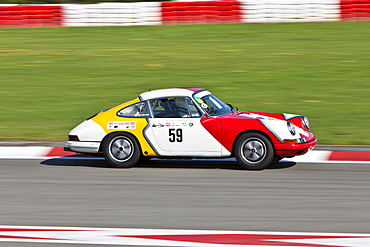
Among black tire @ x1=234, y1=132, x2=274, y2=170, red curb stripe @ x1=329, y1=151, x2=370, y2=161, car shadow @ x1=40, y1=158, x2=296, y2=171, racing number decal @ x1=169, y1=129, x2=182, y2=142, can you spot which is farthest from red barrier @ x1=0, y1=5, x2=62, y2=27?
black tire @ x1=234, y1=132, x2=274, y2=170

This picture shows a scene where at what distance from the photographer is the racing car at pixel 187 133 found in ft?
27.9

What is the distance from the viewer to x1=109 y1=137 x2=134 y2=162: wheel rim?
8969 millimetres

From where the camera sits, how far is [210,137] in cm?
864

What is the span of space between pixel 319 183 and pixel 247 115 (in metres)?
1.59

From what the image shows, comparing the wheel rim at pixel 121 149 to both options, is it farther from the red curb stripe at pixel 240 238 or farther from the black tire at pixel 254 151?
the red curb stripe at pixel 240 238

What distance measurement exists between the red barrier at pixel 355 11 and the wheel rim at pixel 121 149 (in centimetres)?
1530

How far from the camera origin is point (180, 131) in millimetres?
8711

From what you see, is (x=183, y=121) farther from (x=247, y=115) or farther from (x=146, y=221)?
(x=146, y=221)

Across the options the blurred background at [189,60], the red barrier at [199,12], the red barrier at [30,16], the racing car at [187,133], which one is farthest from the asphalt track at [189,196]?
the red barrier at [30,16]

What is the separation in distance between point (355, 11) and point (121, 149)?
15730 millimetres

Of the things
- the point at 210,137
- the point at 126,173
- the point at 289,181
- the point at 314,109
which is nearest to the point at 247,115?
the point at 210,137

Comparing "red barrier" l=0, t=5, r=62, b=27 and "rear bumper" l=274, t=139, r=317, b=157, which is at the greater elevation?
"red barrier" l=0, t=5, r=62, b=27

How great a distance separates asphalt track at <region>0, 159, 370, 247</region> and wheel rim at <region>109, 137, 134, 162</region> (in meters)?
0.21

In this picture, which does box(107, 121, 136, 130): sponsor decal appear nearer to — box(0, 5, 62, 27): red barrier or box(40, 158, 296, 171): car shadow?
box(40, 158, 296, 171): car shadow
